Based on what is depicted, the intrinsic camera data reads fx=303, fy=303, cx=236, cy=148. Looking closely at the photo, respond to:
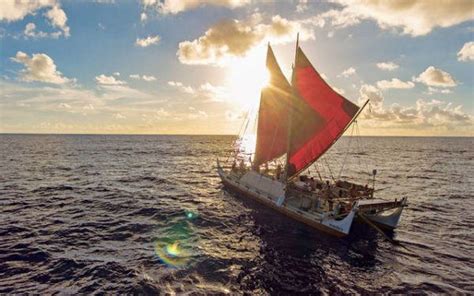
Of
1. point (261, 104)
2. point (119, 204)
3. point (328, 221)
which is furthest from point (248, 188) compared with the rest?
point (119, 204)

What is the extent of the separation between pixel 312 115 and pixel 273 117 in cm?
617

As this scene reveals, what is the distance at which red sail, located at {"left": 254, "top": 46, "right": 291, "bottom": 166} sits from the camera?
113 feet

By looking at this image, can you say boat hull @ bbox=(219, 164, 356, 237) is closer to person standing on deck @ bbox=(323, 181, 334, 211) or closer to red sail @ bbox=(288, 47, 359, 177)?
person standing on deck @ bbox=(323, 181, 334, 211)

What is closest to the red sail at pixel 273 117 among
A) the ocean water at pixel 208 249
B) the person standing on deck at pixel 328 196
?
the ocean water at pixel 208 249

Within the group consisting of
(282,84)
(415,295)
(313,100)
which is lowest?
(415,295)

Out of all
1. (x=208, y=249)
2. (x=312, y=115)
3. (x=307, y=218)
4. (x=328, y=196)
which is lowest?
(x=208, y=249)

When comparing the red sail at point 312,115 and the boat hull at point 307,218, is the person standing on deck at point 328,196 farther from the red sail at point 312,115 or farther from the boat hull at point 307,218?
the red sail at point 312,115

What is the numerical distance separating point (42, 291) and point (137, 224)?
11.7 metres

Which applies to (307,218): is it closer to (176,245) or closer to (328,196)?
(328,196)

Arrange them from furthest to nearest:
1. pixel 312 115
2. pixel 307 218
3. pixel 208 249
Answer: pixel 312 115 → pixel 307 218 → pixel 208 249

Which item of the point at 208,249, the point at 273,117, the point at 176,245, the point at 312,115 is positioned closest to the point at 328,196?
the point at 312,115

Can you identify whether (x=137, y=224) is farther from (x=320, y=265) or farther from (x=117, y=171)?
(x=117, y=171)

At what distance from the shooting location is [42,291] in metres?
16.5

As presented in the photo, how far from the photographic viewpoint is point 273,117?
35844 mm
